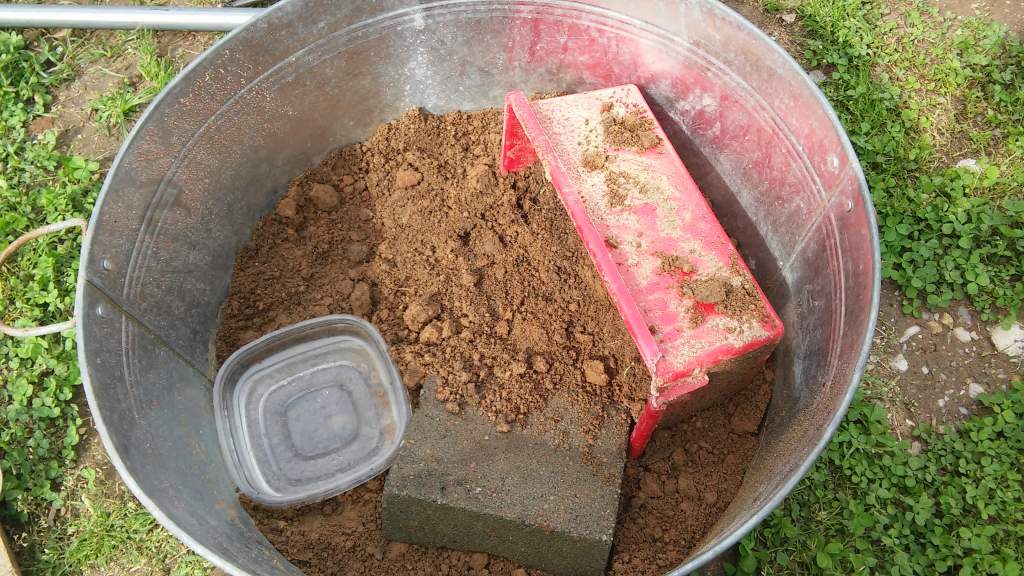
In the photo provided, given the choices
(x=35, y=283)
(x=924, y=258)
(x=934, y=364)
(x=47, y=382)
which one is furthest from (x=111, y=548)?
(x=924, y=258)

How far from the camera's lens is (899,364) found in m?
2.26

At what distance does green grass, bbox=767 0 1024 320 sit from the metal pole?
7.28 feet

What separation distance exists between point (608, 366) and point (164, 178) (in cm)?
125

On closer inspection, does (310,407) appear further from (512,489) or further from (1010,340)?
(1010,340)

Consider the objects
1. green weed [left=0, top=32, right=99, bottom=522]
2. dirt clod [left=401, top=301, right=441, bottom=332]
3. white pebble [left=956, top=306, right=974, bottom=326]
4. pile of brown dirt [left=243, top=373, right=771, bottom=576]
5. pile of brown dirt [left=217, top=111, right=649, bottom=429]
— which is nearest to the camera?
pile of brown dirt [left=243, top=373, right=771, bottom=576]

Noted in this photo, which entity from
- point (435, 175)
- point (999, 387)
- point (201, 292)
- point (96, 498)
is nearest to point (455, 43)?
point (435, 175)

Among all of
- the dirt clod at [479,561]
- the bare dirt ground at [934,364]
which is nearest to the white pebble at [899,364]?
the bare dirt ground at [934,364]

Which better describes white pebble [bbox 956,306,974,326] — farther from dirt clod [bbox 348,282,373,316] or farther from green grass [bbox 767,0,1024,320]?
dirt clod [bbox 348,282,373,316]

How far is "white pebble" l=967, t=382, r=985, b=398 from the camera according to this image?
7.27 feet

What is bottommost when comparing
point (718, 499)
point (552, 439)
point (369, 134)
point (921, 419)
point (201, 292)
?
point (921, 419)

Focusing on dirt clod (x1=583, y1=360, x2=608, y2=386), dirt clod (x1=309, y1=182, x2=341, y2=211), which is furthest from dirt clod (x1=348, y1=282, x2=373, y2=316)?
dirt clod (x1=583, y1=360, x2=608, y2=386)

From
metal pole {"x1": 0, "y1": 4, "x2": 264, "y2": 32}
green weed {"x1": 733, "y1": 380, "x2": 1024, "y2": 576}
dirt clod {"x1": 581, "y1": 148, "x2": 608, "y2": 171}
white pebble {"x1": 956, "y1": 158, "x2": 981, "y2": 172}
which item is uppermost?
metal pole {"x1": 0, "y1": 4, "x2": 264, "y2": 32}

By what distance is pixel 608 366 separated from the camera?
1875 millimetres

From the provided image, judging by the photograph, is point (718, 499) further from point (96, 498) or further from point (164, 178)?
point (96, 498)
